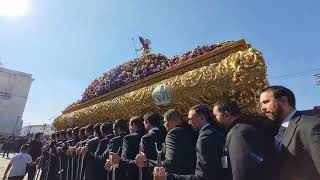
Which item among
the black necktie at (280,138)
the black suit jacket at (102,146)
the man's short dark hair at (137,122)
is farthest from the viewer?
Result: the black suit jacket at (102,146)

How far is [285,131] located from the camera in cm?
245

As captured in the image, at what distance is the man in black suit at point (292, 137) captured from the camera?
7.07 ft

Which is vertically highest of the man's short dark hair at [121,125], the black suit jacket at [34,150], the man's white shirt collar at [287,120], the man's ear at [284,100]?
the black suit jacket at [34,150]

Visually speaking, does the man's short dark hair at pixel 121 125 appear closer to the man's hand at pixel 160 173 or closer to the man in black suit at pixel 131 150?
the man in black suit at pixel 131 150

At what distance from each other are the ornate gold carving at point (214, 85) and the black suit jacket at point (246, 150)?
1.30m

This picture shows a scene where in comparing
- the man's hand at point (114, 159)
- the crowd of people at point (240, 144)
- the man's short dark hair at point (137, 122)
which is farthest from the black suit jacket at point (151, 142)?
the man's short dark hair at point (137, 122)

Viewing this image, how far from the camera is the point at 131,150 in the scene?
15.3 ft

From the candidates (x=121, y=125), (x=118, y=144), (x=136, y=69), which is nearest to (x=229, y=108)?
(x=118, y=144)

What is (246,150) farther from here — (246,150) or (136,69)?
(136,69)

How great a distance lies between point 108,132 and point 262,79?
10.5 ft

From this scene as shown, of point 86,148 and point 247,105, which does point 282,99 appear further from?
point 86,148

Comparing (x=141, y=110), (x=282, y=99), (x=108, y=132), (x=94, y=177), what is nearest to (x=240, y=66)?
(x=282, y=99)

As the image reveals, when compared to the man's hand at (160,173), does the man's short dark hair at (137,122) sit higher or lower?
higher

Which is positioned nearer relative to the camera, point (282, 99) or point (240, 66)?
point (282, 99)
